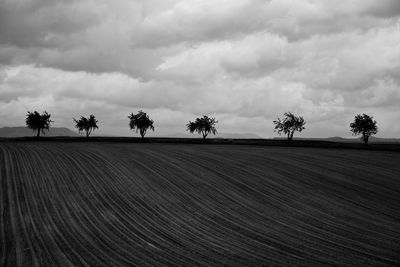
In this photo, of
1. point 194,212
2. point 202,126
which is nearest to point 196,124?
point 202,126

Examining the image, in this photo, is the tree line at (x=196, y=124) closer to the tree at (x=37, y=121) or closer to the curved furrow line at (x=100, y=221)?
the tree at (x=37, y=121)

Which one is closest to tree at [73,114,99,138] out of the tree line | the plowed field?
the tree line

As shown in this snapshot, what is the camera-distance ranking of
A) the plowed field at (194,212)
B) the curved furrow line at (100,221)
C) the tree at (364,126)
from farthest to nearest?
the tree at (364,126) → the curved furrow line at (100,221) → the plowed field at (194,212)

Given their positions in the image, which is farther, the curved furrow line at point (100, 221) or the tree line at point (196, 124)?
the tree line at point (196, 124)

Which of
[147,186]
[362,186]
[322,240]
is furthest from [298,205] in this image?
[147,186]

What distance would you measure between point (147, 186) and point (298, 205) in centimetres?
1094

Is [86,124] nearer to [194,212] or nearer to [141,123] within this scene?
[141,123]

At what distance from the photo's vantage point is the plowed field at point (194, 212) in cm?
1477

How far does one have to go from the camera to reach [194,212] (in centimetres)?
2086

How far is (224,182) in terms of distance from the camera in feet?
91.2

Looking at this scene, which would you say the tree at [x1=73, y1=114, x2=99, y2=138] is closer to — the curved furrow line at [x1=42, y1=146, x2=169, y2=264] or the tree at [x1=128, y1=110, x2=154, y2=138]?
the tree at [x1=128, y1=110, x2=154, y2=138]

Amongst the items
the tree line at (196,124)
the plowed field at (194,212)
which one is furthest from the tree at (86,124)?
the plowed field at (194,212)

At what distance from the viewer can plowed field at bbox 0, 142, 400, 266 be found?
14.8 m

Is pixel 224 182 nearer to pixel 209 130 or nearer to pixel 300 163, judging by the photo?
pixel 300 163
